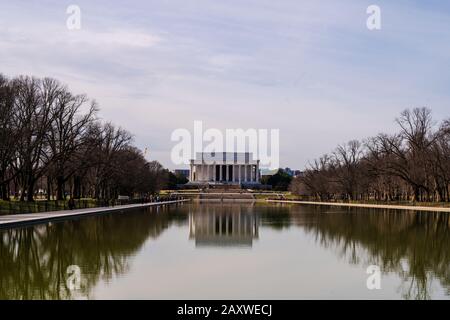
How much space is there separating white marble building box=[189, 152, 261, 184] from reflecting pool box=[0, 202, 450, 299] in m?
149

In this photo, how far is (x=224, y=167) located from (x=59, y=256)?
15961 centimetres

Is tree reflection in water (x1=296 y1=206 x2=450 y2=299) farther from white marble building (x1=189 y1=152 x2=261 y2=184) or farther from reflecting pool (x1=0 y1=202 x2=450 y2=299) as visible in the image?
white marble building (x1=189 y1=152 x2=261 y2=184)

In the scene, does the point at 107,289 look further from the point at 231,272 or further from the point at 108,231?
the point at 108,231

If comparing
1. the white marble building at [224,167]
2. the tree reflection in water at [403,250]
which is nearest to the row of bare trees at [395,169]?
the tree reflection in water at [403,250]

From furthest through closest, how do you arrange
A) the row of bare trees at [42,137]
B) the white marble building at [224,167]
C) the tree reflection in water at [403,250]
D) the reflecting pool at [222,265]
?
the white marble building at [224,167] < the row of bare trees at [42,137] < the tree reflection in water at [403,250] < the reflecting pool at [222,265]

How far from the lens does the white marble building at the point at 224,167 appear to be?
177 meters

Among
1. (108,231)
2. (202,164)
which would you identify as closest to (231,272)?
(108,231)

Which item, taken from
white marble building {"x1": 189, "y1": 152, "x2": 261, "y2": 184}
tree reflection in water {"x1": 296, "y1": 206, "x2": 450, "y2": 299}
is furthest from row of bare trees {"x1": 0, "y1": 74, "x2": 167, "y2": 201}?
white marble building {"x1": 189, "y1": 152, "x2": 261, "y2": 184}

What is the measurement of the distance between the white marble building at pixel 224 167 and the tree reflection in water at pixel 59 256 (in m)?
147

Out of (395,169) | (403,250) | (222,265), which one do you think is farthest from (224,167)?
(222,265)

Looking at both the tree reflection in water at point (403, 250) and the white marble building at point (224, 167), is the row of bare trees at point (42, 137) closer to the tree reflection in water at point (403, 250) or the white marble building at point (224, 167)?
the tree reflection in water at point (403, 250)

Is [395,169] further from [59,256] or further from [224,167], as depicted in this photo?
[224,167]

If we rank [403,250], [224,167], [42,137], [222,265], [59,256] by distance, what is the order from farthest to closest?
[224,167]
[42,137]
[403,250]
[59,256]
[222,265]

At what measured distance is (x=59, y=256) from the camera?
1897 centimetres
